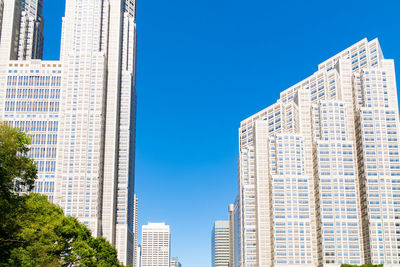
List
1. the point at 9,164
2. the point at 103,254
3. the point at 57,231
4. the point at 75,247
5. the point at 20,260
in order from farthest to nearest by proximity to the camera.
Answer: the point at 103,254
the point at 75,247
the point at 57,231
the point at 20,260
the point at 9,164

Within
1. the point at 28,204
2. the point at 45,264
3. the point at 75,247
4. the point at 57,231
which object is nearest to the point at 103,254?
the point at 75,247

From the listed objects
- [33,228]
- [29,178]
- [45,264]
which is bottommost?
[45,264]

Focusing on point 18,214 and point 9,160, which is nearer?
point 9,160

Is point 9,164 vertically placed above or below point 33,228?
above

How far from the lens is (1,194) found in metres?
69.8

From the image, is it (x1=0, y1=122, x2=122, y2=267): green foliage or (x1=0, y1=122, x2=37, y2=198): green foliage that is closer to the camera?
(x1=0, y1=122, x2=37, y2=198): green foliage

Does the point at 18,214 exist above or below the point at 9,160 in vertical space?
below

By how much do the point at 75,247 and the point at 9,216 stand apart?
52400mm

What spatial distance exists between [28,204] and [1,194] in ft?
36.0

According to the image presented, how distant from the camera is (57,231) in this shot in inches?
4429

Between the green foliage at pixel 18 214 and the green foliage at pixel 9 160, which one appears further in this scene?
the green foliage at pixel 18 214

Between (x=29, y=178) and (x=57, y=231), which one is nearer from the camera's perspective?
(x=29, y=178)

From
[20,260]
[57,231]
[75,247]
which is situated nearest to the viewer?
[20,260]

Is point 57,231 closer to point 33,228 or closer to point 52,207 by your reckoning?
point 52,207
